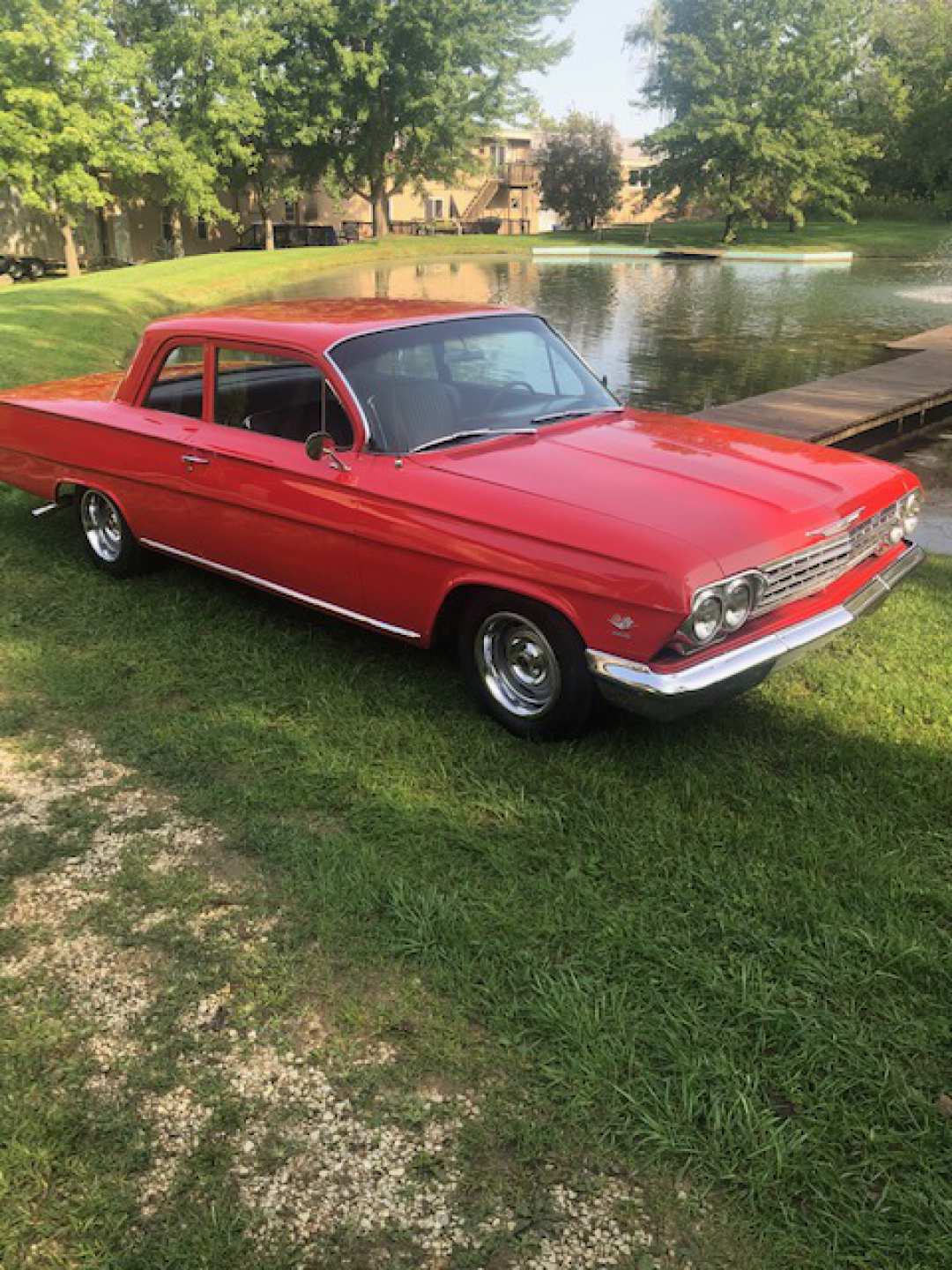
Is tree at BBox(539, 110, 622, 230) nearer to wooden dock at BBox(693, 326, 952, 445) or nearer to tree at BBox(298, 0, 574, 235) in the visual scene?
tree at BBox(298, 0, 574, 235)

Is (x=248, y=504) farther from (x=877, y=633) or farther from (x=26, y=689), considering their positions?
(x=877, y=633)

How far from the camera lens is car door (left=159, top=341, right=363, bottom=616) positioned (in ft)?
14.6

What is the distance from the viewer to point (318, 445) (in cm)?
435

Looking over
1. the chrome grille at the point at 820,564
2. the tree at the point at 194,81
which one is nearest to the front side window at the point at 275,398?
the chrome grille at the point at 820,564

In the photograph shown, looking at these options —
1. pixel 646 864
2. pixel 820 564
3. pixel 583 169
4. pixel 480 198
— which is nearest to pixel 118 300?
pixel 820 564

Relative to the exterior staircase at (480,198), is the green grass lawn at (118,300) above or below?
below

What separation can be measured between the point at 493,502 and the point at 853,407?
7.82 meters

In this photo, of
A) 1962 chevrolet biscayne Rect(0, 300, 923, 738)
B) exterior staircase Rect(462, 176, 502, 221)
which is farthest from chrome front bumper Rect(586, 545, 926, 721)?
exterior staircase Rect(462, 176, 502, 221)

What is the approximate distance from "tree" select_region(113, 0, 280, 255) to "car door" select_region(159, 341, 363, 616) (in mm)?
37258

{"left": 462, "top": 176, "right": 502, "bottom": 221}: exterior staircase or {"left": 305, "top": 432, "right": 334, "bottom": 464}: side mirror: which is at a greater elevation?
{"left": 462, "top": 176, "right": 502, "bottom": 221}: exterior staircase

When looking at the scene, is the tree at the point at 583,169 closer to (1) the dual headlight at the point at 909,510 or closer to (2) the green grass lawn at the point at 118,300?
(2) the green grass lawn at the point at 118,300

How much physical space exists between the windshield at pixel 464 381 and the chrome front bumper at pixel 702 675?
1365mm

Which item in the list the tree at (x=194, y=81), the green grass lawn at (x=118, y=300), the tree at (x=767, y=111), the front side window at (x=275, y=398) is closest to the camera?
the front side window at (x=275, y=398)

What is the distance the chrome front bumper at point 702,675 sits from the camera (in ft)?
Result: 11.4
